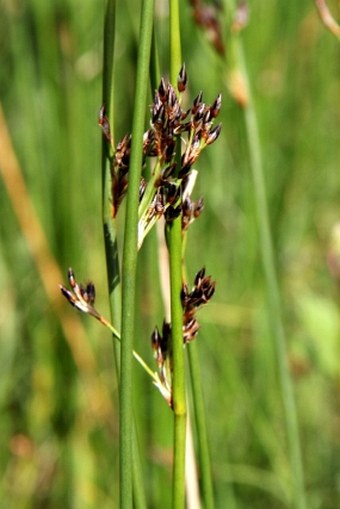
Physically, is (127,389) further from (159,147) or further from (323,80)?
(323,80)

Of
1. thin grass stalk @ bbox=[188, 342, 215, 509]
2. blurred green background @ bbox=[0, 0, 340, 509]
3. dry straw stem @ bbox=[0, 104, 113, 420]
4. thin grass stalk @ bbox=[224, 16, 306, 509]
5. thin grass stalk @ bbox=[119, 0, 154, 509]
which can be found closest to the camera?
thin grass stalk @ bbox=[119, 0, 154, 509]

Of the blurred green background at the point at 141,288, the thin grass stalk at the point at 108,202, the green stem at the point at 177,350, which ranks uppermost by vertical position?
the blurred green background at the point at 141,288

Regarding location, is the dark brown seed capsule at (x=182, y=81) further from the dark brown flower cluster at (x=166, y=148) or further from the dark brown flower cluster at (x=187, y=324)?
the dark brown flower cluster at (x=187, y=324)

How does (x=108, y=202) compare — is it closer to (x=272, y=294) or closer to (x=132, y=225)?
(x=132, y=225)

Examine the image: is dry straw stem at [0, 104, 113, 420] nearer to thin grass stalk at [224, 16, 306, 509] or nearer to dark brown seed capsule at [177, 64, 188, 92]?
thin grass stalk at [224, 16, 306, 509]

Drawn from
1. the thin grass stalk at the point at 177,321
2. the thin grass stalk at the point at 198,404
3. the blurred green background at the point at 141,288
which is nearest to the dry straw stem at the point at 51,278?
the blurred green background at the point at 141,288

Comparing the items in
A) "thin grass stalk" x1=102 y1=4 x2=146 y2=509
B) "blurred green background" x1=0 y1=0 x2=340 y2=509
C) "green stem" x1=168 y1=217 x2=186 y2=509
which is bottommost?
"green stem" x1=168 y1=217 x2=186 y2=509

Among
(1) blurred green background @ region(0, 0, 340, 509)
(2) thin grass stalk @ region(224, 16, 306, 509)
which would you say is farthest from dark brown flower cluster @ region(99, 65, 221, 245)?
(1) blurred green background @ region(0, 0, 340, 509)
